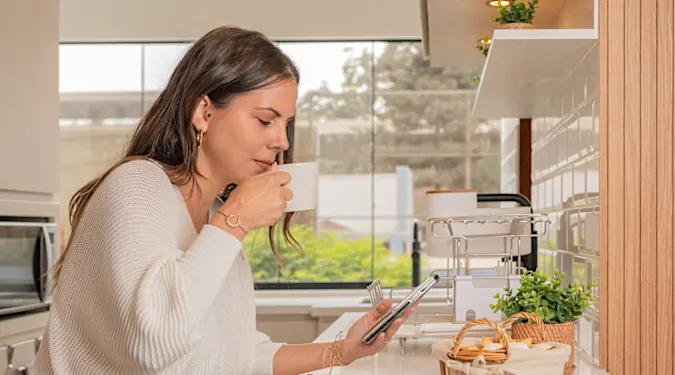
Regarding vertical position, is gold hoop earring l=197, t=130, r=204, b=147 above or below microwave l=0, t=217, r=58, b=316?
above

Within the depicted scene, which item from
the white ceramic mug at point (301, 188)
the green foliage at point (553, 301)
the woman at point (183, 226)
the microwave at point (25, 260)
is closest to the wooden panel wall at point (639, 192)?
the green foliage at point (553, 301)

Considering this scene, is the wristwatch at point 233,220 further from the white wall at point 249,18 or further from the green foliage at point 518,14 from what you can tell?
the white wall at point 249,18

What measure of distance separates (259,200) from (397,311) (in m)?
0.36

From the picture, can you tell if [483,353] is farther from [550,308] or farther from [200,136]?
[200,136]

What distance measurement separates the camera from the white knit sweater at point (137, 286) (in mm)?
1069

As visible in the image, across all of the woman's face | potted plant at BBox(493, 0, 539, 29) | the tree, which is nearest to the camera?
the woman's face

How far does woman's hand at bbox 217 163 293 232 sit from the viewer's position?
1198mm

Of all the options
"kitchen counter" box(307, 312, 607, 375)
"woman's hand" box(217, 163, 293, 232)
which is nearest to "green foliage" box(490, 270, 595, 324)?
"kitchen counter" box(307, 312, 607, 375)

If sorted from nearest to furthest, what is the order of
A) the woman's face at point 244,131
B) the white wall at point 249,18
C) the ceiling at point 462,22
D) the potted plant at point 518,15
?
the woman's face at point 244,131 → the potted plant at point 518,15 → the ceiling at point 462,22 → the white wall at point 249,18

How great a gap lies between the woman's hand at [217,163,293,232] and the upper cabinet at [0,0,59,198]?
1.52 m

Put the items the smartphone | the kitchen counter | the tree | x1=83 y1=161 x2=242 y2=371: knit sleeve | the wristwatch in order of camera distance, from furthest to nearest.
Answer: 1. the tree
2. the kitchen counter
3. the smartphone
4. the wristwatch
5. x1=83 y1=161 x2=242 y2=371: knit sleeve

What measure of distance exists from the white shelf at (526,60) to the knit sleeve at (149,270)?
0.86 m

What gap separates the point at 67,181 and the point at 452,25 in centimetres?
305

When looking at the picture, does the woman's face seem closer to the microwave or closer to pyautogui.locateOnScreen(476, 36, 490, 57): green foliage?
the microwave
